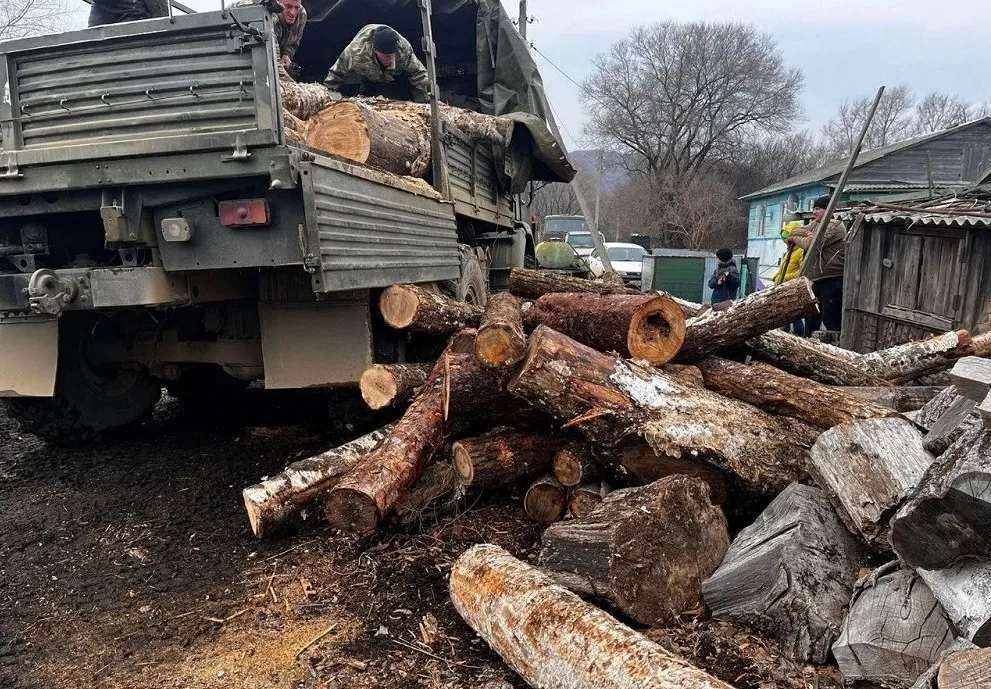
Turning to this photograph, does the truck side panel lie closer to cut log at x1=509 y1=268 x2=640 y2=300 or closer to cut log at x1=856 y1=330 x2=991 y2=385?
cut log at x1=509 y1=268 x2=640 y2=300

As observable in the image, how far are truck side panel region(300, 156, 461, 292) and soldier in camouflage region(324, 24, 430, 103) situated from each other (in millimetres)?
1795

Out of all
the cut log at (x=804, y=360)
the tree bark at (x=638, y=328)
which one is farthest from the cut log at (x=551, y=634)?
the cut log at (x=804, y=360)

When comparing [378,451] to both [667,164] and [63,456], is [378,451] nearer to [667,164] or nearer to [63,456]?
[63,456]

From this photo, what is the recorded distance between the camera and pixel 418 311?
169 inches

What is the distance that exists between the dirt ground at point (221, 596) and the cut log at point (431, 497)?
0.09 m

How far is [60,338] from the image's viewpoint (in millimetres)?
4695

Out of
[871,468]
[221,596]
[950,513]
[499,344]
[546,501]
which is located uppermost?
[499,344]

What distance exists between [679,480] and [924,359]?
9.68ft

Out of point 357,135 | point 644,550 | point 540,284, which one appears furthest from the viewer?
point 540,284

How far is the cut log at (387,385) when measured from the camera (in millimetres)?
3963

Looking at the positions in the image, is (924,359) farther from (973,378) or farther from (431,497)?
(431,497)

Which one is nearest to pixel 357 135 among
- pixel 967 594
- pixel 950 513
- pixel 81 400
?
pixel 81 400

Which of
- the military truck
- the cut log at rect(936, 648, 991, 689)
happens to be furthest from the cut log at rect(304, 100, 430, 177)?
the cut log at rect(936, 648, 991, 689)

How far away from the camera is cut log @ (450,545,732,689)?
188cm
